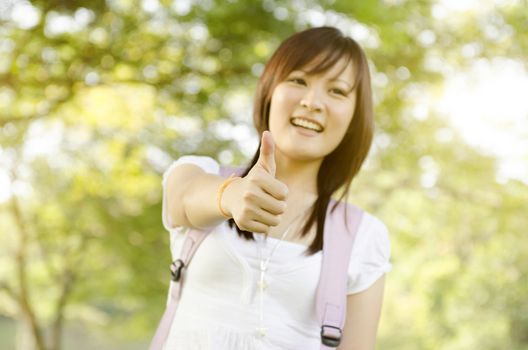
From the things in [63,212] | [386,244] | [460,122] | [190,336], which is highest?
[460,122]

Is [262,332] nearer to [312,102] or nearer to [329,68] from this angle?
[312,102]

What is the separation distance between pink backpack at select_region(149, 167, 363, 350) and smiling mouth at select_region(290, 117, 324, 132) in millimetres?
240

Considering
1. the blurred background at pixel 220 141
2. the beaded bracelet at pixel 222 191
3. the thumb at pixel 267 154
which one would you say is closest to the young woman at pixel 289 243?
the beaded bracelet at pixel 222 191

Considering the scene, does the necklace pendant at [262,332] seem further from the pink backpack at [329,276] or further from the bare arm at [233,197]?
the bare arm at [233,197]

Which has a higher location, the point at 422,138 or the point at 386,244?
the point at 422,138

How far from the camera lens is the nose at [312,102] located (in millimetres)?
1699

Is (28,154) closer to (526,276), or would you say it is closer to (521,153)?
(521,153)

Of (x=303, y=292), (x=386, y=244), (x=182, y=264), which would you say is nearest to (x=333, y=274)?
(x=303, y=292)

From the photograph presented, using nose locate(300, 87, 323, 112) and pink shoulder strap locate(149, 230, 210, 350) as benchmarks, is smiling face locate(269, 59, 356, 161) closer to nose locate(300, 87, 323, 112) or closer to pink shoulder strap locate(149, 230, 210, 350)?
nose locate(300, 87, 323, 112)

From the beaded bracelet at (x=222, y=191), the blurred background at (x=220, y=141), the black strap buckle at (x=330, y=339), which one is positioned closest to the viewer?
the beaded bracelet at (x=222, y=191)

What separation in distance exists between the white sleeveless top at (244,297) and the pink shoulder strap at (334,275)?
0.09ft

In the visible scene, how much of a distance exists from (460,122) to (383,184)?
8.19ft

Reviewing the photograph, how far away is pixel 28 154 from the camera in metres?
11.0

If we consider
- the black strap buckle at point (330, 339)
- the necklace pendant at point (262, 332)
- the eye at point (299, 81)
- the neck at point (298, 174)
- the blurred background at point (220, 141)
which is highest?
the blurred background at point (220, 141)
